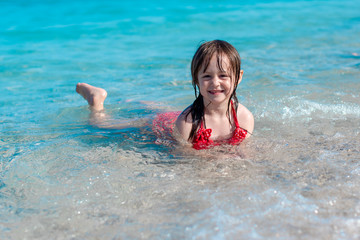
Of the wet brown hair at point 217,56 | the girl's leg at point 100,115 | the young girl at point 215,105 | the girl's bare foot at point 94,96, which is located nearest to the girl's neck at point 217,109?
the young girl at point 215,105

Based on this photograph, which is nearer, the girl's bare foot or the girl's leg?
the girl's leg

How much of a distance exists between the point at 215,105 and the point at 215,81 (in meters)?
0.37

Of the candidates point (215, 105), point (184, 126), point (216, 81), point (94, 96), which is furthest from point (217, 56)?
point (94, 96)

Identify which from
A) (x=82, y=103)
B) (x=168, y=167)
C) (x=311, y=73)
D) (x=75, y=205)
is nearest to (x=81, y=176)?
(x=75, y=205)

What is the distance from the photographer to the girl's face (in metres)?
3.07

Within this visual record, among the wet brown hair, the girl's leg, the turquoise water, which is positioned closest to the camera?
the turquoise water

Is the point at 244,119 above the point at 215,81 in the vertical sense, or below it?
below

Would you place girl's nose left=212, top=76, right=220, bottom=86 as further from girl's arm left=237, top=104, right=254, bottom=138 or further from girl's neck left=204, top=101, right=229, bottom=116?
Result: girl's arm left=237, top=104, right=254, bottom=138

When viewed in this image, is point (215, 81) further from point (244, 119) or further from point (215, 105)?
point (244, 119)

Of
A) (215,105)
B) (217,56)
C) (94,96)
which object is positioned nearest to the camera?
(217,56)

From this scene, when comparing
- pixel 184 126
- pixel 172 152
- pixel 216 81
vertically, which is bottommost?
pixel 172 152

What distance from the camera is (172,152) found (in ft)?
10.8

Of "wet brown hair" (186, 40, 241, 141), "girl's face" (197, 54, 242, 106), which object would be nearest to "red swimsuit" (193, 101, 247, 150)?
"girl's face" (197, 54, 242, 106)

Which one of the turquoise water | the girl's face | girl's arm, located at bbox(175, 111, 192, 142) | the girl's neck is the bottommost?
the turquoise water
